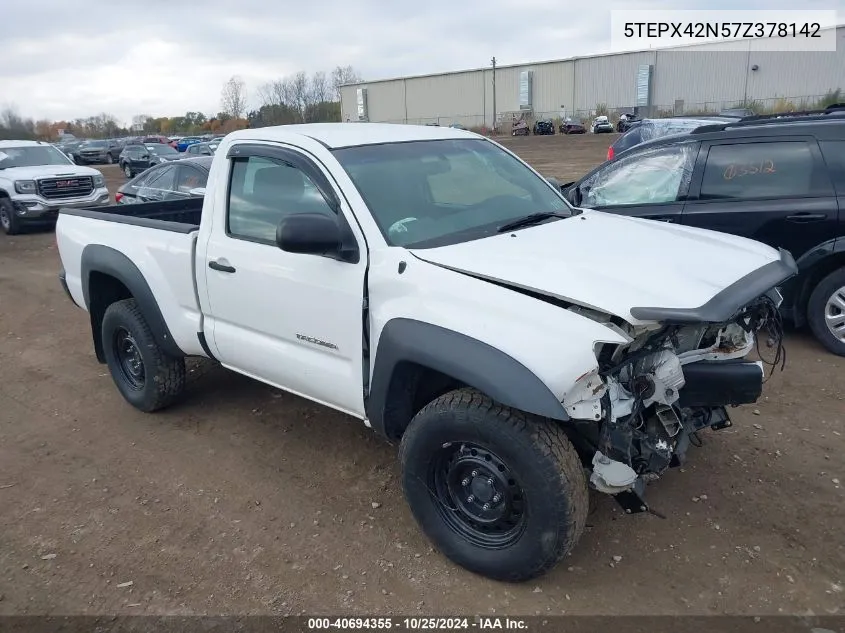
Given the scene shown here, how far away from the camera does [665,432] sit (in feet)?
10.1

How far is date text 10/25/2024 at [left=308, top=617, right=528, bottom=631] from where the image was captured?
9.45 feet

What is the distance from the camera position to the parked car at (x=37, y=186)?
13.7 meters

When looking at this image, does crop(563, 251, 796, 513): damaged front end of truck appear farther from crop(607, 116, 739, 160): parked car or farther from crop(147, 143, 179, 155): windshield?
crop(147, 143, 179, 155): windshield

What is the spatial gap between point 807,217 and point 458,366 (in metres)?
4.03

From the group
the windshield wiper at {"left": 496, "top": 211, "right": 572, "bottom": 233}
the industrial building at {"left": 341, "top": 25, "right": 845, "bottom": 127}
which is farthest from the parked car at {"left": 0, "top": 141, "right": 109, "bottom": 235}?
the industrial building at {"left": 341, "top": 25, "right": 845, "bottom": 127}

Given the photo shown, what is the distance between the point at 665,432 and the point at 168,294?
315 centimetres

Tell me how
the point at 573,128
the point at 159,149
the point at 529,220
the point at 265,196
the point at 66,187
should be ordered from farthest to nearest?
the point at 573,128 → the point at 159,149 → the point at 66,187 → the point at 265,196 → the point at 529,220

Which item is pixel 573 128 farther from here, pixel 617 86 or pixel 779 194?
pixel 779 194

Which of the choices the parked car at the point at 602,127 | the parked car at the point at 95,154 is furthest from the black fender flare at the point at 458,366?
the parked car at the point at 602,127

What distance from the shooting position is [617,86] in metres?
64.8

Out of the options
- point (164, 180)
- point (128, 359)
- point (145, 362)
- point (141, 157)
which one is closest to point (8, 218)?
point (164, 180)

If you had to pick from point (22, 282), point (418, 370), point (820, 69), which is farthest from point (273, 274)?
point (820, 69)

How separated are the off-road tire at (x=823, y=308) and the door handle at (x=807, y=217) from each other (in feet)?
1.43

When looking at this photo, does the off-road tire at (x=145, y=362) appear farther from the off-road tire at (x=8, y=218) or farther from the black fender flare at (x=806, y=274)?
the off-road tire at (x=8, y=218)
